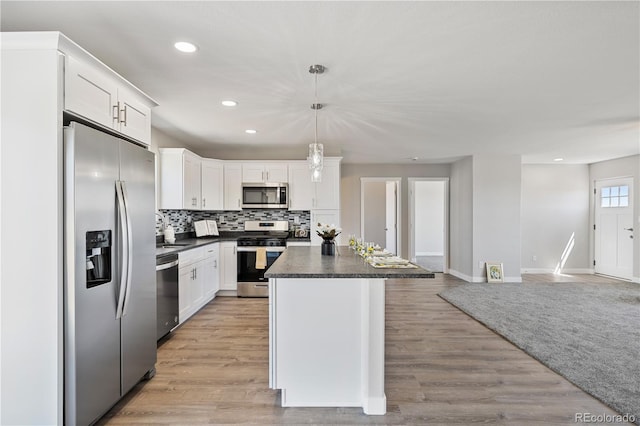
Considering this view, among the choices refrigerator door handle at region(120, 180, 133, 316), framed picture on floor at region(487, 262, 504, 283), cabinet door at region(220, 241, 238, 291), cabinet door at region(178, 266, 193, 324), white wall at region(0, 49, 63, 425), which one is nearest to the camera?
white wall at region(0, 49, 63, 425)

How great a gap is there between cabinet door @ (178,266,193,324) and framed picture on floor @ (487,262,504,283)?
516cm

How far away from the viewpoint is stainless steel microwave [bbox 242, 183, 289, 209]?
5.40m

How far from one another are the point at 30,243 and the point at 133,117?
111 centimetres

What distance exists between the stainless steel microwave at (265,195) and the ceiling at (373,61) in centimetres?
117

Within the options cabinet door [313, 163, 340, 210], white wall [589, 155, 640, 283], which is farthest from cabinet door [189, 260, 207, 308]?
white wall [589, 155, 640, 283]

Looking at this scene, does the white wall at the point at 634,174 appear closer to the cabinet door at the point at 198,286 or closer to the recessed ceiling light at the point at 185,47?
the cabinet door at the point at 198,286

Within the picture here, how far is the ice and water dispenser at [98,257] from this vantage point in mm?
1892

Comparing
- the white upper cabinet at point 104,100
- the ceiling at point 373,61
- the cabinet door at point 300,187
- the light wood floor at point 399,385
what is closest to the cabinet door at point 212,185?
the ceiling at point 373,61

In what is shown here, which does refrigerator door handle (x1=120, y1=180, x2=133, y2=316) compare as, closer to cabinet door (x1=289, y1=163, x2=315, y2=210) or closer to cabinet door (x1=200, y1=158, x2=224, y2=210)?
cabinet door (x1=200, y1=158, x2=224, y2=210)

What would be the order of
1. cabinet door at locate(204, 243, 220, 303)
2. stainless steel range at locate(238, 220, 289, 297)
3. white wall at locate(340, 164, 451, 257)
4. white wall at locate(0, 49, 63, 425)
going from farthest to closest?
white wall at locate(340, 164, 451, 257)
stainless steel range at locate(238, 220, 289, 297)
cabinet door at locate(204, 243, 220, 303)
white wall at locate(0, 49, 63, 425)

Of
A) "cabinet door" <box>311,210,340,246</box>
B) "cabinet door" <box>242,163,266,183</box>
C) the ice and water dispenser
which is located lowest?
the ice and water dispenser

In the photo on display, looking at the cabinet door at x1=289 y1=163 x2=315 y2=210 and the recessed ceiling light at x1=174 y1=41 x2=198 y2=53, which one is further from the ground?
the recessed ceiling light at x1=174 y1=41 x2=198 y2=53

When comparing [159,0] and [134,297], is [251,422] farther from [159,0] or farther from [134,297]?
[159,0]

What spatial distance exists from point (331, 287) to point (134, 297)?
1379mm
